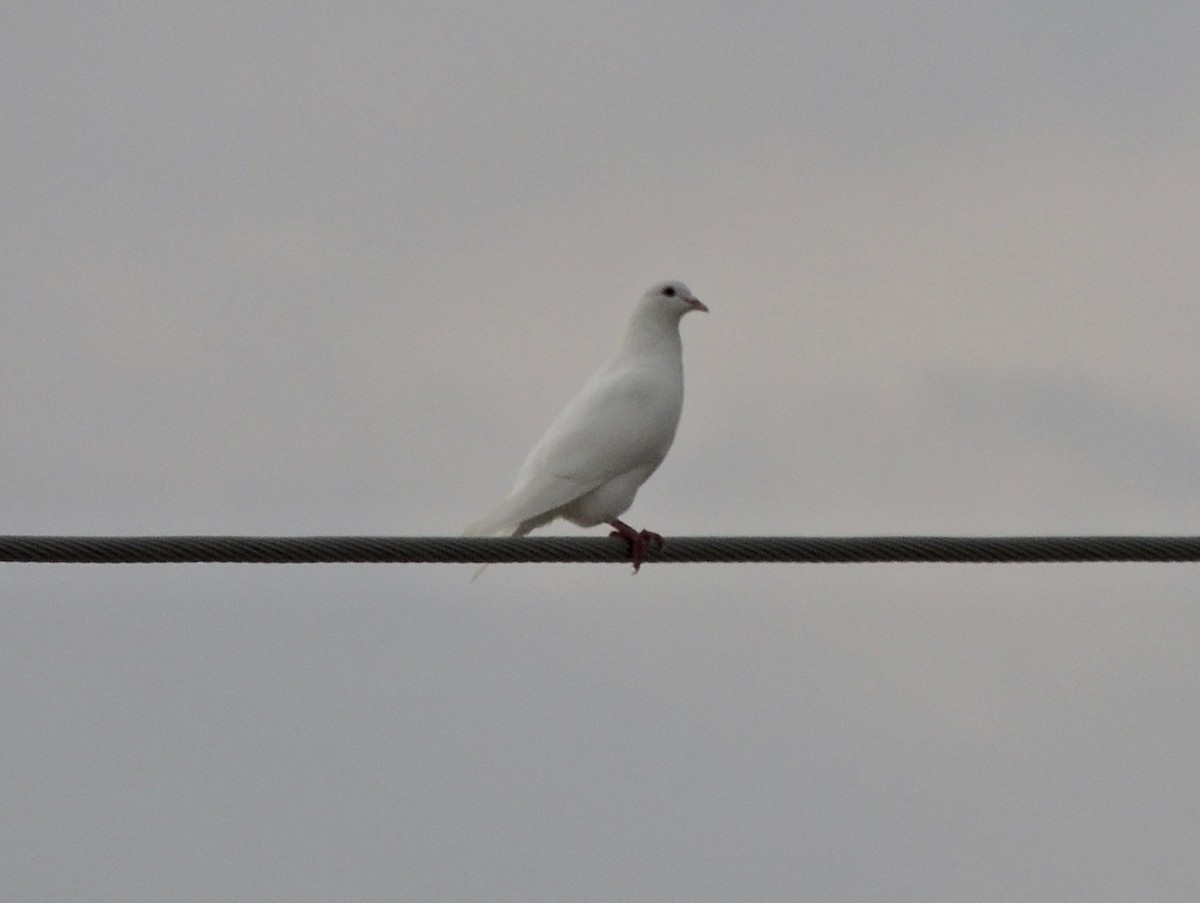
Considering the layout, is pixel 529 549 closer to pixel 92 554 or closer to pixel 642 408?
pixel 92 554

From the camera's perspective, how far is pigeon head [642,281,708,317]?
1218 centimetres

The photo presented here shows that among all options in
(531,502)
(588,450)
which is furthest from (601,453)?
(531,502)

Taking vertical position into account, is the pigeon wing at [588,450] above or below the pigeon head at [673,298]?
below

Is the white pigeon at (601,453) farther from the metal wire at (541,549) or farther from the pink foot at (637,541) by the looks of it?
the metal wire at (541,549)

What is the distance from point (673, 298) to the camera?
12219 mm

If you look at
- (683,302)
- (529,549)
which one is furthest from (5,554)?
(683,302)

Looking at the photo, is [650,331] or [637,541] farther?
[650,331]

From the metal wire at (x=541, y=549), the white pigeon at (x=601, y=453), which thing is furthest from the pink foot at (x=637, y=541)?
the metal wire at (x=541, y=549)

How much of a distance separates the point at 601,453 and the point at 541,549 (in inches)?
106

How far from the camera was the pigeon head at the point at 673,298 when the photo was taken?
12180 mm

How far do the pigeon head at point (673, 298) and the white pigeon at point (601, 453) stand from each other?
36 cm

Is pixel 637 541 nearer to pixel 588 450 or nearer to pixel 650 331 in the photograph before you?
pixel 588 450

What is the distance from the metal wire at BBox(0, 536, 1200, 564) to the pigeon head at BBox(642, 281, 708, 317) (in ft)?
12.5

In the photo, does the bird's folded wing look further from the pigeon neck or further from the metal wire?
the metal wire
